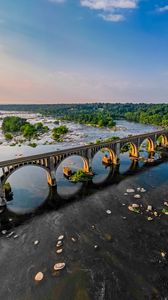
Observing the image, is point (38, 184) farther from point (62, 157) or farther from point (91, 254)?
point (91, 254)

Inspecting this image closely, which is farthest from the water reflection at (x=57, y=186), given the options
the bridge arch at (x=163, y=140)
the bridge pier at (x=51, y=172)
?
the bridge arch at (x=163, y=140)

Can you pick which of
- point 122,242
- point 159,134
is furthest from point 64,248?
point 159,134

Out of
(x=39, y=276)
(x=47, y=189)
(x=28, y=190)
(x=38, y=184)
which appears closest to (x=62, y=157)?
(x=47, y=189)

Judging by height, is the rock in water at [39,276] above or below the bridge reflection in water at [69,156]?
below

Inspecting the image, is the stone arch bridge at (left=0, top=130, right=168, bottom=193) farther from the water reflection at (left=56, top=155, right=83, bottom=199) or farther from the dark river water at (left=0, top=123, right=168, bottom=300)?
the dark river water at (left=0, top=123, right=168, bottom=300)

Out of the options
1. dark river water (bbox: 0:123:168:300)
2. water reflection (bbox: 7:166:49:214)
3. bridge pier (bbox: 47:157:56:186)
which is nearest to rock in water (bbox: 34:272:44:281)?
dark river water (bbox: 0:123:168:300)

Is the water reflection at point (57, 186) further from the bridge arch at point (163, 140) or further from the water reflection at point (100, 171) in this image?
the bridge arch at point (163, 140)
